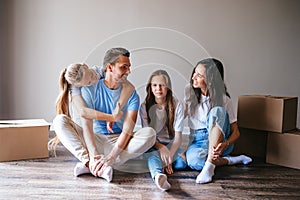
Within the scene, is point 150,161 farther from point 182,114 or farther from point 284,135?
point 284,135

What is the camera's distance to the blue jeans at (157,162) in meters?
1.64

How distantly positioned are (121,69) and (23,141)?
0.72 m

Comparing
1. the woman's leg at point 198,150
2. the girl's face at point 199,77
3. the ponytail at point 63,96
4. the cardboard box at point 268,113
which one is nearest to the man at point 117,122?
the ponytail at point 63,96

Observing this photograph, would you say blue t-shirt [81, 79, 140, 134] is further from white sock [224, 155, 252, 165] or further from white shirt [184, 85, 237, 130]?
white sock [224, 155, 252, 165]

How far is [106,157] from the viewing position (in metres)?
1.65

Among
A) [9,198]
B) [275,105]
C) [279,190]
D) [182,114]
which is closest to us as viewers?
[9,198]

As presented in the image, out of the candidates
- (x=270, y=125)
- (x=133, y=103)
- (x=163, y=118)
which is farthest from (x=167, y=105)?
(x=270, y=125)

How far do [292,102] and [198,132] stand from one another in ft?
1.89

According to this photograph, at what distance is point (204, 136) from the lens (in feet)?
6.09

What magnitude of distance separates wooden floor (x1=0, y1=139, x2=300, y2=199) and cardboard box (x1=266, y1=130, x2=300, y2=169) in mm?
54

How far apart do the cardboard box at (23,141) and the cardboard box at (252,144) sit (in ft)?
3.74

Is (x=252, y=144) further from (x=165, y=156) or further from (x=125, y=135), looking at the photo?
(x=125, y=135)

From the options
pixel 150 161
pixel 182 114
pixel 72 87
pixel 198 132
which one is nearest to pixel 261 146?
pixel 198 132

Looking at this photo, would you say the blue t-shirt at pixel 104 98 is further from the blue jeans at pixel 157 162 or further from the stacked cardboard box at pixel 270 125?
the stacked cardboard box at pixel 270 125
